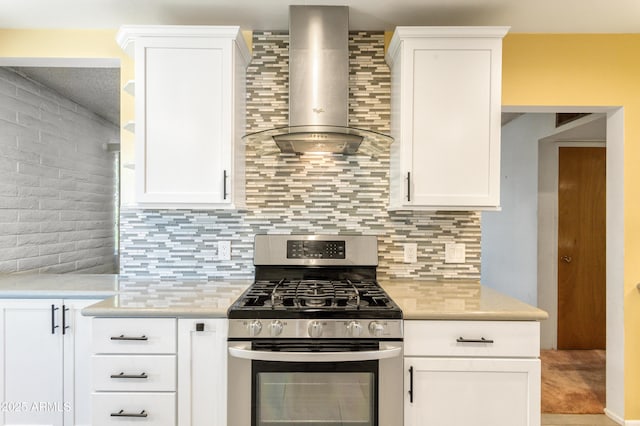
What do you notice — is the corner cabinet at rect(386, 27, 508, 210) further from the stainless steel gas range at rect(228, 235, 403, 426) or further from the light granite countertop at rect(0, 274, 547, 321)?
the stainless steel gas range at rect(228, 235, 403, 426)

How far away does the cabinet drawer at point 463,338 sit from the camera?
67.0 inches

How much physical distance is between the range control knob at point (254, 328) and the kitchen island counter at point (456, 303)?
24.2 inches

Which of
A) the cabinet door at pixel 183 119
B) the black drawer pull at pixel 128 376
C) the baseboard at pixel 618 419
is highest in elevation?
the cabinet door at pixel 183 119

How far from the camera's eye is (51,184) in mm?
3184

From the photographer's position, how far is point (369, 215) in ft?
7.90

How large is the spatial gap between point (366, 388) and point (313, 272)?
2.58 ft

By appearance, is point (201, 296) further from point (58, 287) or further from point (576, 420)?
point (576, 420)

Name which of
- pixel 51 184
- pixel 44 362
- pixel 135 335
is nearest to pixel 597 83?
pixel 135 335

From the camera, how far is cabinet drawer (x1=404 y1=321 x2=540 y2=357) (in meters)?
1.70

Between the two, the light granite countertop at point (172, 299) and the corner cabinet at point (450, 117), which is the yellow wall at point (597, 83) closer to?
the corner cabinet at point (450, 117)

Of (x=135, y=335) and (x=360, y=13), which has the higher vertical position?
(x=360, y=13)

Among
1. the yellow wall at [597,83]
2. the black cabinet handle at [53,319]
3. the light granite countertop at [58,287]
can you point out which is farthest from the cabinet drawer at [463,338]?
the black cabinet handle at [53,319]

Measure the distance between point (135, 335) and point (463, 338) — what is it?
1.40 m

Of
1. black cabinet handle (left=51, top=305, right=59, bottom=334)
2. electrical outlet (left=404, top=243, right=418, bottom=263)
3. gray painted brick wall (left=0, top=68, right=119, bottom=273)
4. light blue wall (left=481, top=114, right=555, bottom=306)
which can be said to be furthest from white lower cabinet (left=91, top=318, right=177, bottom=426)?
light blue wall (left=481, top=114, right=555, bottom=306)
